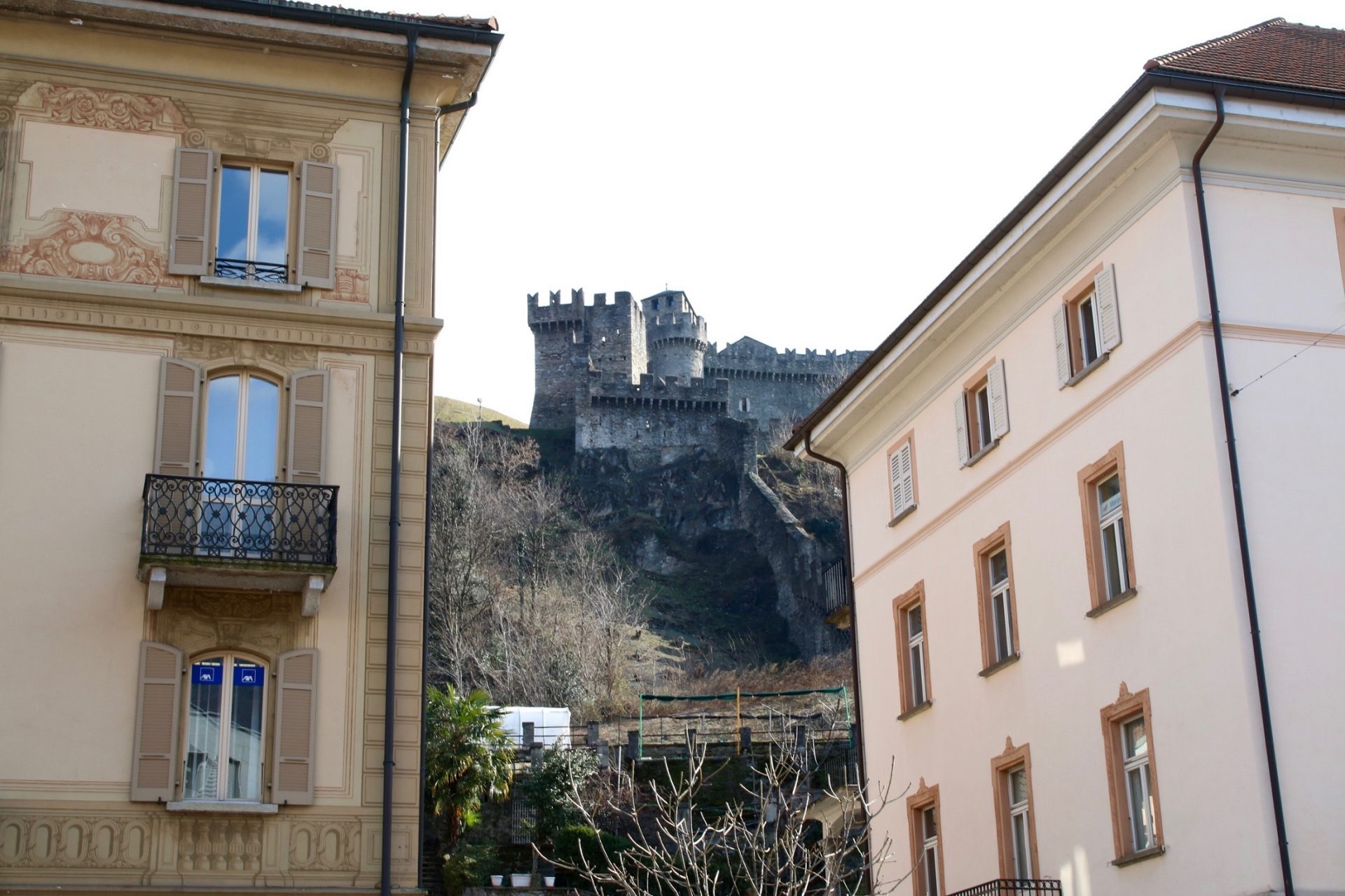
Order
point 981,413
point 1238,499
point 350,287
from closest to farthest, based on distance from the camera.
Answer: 1. point 1238,499
2. point 350,287
3. point 981,413

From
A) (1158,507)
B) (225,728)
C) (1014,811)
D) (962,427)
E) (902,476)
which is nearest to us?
(225,728)

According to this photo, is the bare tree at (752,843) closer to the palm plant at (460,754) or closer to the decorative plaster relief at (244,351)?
the palm plant at (460,754)

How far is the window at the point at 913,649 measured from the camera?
78.6ft

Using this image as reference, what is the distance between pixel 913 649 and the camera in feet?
80.6

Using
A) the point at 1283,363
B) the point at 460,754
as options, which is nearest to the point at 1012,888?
the point at 1283,363

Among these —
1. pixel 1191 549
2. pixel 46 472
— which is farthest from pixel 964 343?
pixel 46 472

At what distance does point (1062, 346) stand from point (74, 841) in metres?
12.0

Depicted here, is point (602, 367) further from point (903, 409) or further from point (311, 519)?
point (311, 519)

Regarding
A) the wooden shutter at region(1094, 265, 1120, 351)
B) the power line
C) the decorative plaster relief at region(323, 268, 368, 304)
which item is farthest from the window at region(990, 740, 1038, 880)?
the decorative plaster relief at region(323, 268, 368, 304)

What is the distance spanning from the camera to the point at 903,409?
25.3 m

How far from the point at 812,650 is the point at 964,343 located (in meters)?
59.7

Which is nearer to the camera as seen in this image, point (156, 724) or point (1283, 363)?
point (156, 724)

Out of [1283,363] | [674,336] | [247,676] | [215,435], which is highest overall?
[674,336]

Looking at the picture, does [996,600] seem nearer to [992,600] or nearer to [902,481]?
[992,600]
